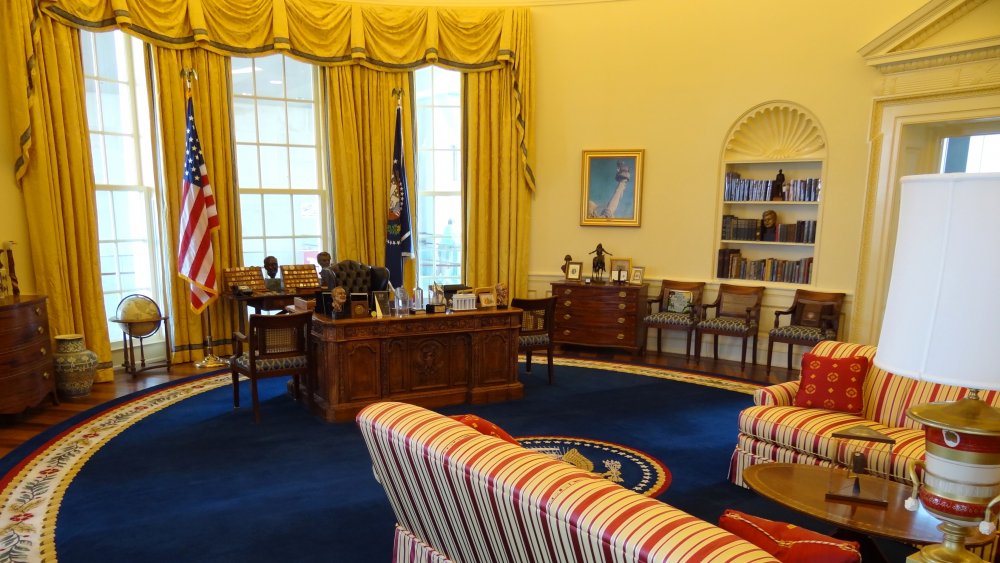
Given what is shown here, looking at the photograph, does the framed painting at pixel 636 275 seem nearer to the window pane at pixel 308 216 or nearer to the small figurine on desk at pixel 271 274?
the window pane at pixel 308 216

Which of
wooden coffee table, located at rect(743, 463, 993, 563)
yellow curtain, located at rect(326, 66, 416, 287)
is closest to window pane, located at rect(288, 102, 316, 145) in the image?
yellow curtain, located at rect(326, 66, 416, 287)

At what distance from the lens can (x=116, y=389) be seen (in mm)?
5598

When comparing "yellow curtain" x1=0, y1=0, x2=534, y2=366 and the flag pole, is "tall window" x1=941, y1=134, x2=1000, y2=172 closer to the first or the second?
"yellow curtain" x1=0, y1=0, x2=534, y2=366

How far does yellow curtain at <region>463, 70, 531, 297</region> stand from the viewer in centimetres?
763

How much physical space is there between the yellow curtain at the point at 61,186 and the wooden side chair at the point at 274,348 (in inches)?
74.2

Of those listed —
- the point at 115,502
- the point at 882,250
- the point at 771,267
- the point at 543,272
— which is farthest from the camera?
the point at 543,272

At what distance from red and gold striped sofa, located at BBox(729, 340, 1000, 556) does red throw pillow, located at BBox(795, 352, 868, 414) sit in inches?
2.2

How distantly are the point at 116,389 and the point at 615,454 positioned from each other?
4426 mm

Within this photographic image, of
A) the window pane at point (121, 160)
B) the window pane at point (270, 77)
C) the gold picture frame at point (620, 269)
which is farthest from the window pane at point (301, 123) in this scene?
the gold picture frame at point (620, 269)

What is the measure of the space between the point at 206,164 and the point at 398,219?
2.15m

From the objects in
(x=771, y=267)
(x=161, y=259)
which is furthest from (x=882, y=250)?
(x=161, y=259)

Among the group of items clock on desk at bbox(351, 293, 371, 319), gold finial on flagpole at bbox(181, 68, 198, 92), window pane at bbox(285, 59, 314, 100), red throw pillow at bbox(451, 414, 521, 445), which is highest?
window pane at bbox(285, 59, 314, 100)

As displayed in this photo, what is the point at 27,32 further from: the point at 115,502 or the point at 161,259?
the point at 115,502

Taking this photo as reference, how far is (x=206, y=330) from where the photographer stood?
6680 mm
